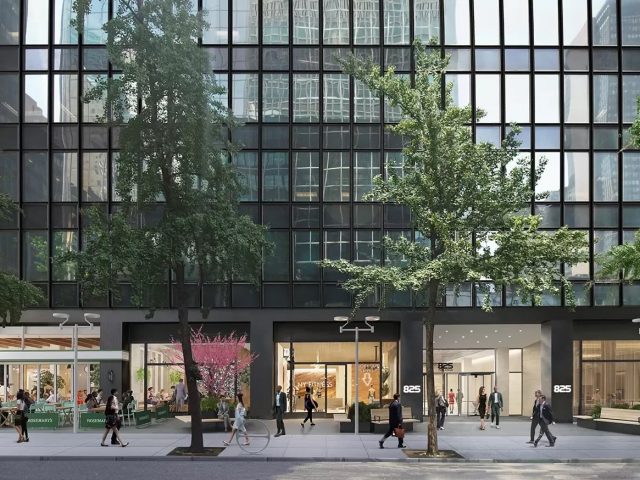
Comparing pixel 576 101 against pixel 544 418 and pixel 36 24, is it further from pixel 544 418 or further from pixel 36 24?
pixel 36 24

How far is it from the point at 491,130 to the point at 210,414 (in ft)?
58.2

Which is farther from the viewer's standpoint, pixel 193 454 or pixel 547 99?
pixel 547 99

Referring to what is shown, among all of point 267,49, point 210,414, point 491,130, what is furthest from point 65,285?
point 491,130

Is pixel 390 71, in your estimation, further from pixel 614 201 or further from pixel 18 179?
pixel 18 179

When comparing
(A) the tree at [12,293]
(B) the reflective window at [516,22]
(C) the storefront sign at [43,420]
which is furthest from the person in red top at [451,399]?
(A) the tree at [12,293]

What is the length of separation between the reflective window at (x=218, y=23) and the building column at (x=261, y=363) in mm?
12787

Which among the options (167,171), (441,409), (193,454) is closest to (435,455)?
(193,454)

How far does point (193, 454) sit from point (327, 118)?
Result: 65.7 ft

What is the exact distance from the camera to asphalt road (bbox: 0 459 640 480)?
70.5 feet

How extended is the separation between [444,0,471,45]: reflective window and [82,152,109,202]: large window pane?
16.4m

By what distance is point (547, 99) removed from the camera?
42.3 m

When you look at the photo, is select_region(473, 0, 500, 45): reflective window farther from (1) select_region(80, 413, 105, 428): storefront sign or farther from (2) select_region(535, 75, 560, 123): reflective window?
(1) select_region(80, 413, 105, 428): storefront sign

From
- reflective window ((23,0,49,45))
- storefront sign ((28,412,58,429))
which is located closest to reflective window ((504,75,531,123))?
reflective window ((23,0,49,45))

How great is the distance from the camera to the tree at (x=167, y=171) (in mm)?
26406
